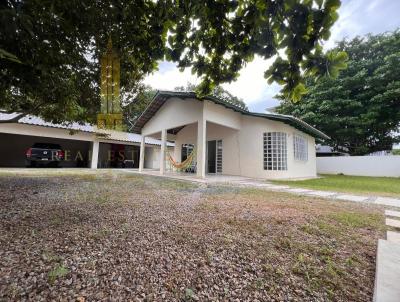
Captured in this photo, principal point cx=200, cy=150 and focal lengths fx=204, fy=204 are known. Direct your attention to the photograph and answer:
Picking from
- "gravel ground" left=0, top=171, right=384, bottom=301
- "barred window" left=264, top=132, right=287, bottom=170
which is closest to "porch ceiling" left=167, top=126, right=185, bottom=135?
"barred window" left=264, top=132, right=287, bottom=170

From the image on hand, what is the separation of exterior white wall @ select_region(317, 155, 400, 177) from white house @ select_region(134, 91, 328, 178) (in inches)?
219

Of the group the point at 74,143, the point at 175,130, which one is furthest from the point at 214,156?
the point at 74,143

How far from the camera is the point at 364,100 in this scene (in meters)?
16.2

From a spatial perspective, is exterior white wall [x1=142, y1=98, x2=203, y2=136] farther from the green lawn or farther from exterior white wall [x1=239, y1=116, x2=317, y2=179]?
the green lawn

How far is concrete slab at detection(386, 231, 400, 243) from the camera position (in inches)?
87.8

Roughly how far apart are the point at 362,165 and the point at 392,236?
15095 millimetres

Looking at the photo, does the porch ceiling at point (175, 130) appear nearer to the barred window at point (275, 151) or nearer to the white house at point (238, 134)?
the white house at point (238, 134)

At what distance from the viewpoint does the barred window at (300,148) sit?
1037 cm

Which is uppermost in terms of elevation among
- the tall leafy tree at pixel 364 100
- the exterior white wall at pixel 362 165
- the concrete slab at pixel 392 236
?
the tall leafy tree at pixel 364 100

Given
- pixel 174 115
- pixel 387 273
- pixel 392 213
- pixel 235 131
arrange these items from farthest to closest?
pixel 235 131, pixel 174 115, pixel 392 213, pixel 387 273

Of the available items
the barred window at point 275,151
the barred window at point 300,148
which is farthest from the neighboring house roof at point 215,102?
the barred window at point 275,151

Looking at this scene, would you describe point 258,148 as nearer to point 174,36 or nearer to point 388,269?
point 174,36

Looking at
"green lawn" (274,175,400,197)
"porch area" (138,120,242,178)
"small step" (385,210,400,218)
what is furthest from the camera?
"porch area" (138,120,242,178)

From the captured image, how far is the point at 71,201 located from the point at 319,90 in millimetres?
19882
